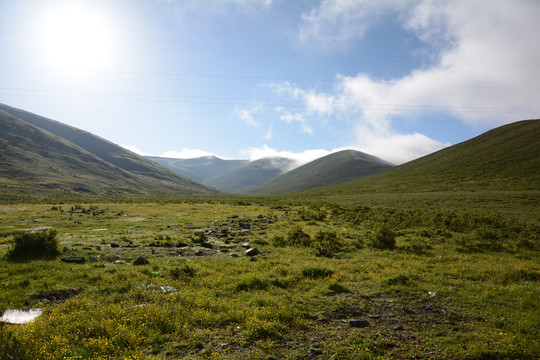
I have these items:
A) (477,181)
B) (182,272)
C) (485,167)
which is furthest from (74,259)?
(485,167)

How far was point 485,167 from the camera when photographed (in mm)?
114250

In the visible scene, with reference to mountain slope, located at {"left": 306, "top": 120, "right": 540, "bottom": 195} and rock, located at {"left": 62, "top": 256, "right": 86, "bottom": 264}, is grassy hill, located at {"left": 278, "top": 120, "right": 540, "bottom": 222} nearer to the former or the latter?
mountain slope, located at {"left": 306, "top": 120, "right": 540, "bottom": 195}

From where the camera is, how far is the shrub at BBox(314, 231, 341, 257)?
65.4ft

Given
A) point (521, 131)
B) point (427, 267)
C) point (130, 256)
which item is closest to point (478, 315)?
point (427, 267)

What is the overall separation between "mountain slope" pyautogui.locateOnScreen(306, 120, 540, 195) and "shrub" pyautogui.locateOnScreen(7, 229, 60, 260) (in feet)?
363

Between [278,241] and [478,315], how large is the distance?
15.0 meters

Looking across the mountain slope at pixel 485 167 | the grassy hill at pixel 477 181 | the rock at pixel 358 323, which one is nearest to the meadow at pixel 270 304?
the rock at pixel 358 323

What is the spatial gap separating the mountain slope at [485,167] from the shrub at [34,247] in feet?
363

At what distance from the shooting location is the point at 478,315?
32.9ft

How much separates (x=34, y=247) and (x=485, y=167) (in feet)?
492

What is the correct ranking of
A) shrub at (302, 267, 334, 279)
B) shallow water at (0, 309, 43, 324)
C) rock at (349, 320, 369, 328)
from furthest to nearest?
shrub at (302, 267, 334, 279) < rock at (349, 320, 369, 328) < shallow water at (0, 309, 43, 324)

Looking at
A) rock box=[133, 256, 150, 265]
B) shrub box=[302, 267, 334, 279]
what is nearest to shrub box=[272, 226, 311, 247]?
shrub box=[302, 267, 334, 279]

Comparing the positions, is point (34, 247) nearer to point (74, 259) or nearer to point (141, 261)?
point (74, 259)

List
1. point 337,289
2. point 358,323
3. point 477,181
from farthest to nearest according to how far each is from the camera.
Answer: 1. point 477,181
2. point 337,289
3. point 358,323
